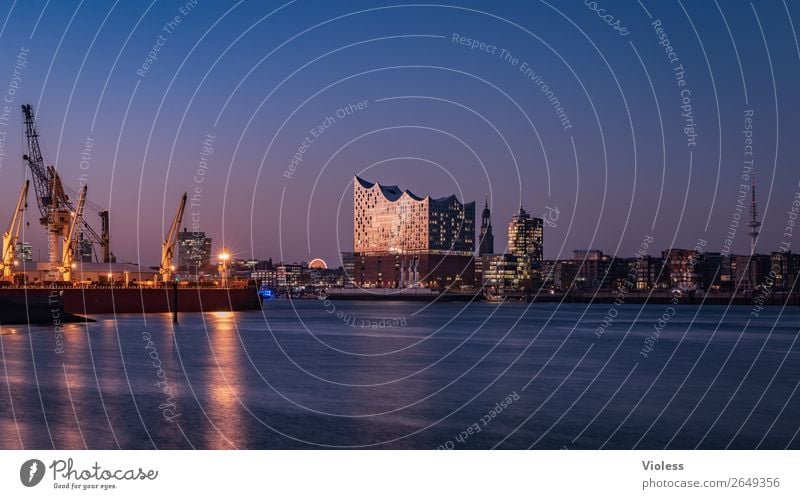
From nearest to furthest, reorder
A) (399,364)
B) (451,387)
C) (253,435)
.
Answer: (253,435) < (451,387) < (399,364)

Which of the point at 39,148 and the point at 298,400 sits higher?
the point at 39,148

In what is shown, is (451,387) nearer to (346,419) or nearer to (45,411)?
(346,419)

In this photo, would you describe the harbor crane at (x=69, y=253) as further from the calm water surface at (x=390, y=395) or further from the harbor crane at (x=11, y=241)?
the calm water surface at (x=390, y=395)

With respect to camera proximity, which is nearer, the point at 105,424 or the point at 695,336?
the point at 105,424

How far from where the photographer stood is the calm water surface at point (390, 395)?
23359mm

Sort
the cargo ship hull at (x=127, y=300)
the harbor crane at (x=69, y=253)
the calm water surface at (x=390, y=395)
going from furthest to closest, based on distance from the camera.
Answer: the harbor crane at (x=69, y=253) → the cargo ship hull at (x=127, y=300) → the calm water surface at (x=390, y=395)

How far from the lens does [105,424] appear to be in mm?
24750

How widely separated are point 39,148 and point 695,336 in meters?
105

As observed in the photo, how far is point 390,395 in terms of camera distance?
3231cm

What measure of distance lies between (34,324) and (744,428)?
234 ft

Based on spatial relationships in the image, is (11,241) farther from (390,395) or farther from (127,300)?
(390,395)

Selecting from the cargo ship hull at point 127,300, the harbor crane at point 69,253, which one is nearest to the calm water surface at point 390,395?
the cargo ship hull at point 127,300
